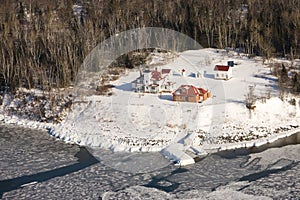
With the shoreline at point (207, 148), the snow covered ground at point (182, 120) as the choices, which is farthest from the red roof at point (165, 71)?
the shoreline at point (207, 148)

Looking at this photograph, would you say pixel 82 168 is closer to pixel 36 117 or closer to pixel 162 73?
pixel 36 117

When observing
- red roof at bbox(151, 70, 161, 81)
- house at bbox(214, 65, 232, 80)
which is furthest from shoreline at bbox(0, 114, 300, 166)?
house at bbox(214, 65, 232, 80)

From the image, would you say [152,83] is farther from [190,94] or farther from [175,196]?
[175,196]

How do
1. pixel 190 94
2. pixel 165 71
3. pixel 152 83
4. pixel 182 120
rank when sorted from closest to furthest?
pixel 182 120
pixel 190 94
pixel 152 83
pixel 165 71

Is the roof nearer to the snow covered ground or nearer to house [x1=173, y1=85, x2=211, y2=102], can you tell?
house [x1=173, y1=85, x2=211, y2=102]

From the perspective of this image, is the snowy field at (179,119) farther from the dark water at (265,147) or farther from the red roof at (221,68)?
the red roof at (221,68)

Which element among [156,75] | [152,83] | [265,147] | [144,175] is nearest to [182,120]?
[152,83]
